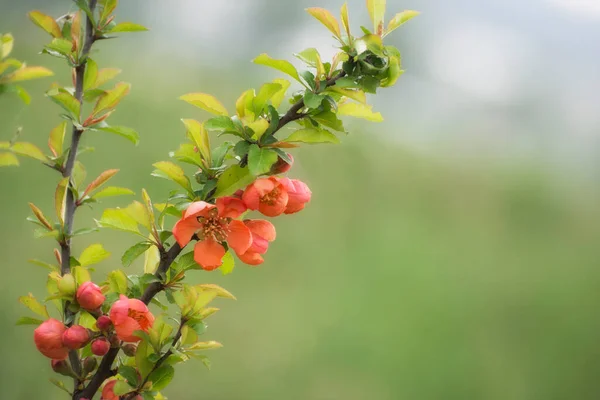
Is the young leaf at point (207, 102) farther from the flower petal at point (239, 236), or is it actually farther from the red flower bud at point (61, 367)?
the red flower bud at point (61, 367)

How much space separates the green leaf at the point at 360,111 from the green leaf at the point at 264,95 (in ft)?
0.16

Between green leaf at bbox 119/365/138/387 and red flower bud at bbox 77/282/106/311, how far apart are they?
1.9 inches

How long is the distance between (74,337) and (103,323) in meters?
0.02

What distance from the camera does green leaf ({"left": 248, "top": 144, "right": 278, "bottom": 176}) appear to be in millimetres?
371

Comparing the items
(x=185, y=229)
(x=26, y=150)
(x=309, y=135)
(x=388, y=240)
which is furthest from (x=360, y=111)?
(x=388, y=240)

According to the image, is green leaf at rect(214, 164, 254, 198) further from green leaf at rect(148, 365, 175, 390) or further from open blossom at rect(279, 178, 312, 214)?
green leaf at rect(148, 365, 175, 390)

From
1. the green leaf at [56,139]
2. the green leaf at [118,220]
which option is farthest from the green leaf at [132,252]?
the green leaf at [56,139]

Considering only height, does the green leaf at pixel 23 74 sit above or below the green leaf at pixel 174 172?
above

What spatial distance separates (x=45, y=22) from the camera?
463 millimetres

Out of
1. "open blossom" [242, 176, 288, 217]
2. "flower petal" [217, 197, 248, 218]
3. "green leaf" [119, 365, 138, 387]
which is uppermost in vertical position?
"open blossom" [242, 176, 288, 217]

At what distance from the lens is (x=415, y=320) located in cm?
123

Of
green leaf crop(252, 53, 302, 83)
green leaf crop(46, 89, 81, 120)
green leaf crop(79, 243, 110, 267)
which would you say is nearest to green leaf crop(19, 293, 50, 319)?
green leaf crop(79, 243, 110, 267)

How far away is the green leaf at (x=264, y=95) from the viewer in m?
0.41

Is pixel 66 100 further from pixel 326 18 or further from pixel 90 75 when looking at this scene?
pixel 326 18
